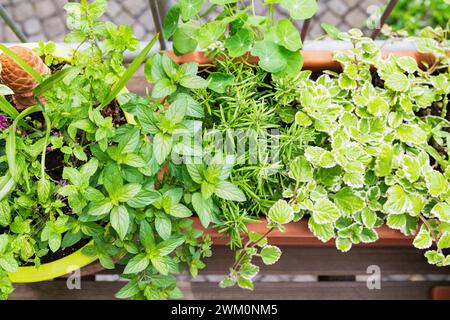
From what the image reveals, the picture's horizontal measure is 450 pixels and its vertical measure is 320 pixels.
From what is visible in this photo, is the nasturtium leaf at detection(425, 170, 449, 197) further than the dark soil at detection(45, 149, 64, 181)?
No

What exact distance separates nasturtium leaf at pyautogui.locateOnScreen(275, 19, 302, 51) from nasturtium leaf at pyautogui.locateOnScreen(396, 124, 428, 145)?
1.04 feet

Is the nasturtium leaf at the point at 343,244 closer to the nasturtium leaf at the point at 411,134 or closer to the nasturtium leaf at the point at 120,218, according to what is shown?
the nasturtium leaf at the point at 411,134

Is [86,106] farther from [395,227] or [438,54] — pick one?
[438,54]

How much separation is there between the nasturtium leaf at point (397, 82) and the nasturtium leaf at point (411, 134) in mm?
87

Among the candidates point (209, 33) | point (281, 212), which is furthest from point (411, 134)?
point (209, 33)

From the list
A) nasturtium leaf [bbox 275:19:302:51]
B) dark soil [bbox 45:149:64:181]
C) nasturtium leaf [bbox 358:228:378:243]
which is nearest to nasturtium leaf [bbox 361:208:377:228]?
nasturtium leaf [bbox 358:228:378:243]

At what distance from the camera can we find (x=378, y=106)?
1037 millimetres

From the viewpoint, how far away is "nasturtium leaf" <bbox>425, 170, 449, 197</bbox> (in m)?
0.97

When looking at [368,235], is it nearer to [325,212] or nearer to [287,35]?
[325,212]

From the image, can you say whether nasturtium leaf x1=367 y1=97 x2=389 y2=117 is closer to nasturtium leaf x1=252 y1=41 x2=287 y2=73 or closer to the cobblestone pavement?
nasturtium leaf x1=252 y1=41 x2=287 y2=73

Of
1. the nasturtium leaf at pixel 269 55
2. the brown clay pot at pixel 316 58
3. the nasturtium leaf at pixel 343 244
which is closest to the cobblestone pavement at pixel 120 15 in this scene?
the brown clay pot at pixel 316 58

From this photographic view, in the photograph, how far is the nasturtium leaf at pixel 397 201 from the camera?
987mm

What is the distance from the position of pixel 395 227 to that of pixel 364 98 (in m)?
0.30

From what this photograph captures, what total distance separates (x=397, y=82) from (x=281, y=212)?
41cm
